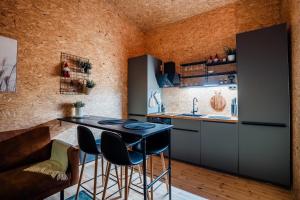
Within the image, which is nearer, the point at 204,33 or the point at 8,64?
the point at 8,64

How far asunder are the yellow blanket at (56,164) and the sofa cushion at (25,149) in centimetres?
13

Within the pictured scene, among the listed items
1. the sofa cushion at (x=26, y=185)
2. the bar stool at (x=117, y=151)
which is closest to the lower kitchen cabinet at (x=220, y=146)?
the bar stool at (x=117, y=151)

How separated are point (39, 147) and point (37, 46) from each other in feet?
5.27

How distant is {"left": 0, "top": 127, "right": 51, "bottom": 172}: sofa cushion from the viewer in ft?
6.04

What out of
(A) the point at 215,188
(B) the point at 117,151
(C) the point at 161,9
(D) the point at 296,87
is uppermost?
(C) the point at 161,9

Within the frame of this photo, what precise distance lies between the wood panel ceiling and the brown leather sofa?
10.4 feet

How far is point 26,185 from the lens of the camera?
4.94ft

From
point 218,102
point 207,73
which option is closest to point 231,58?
point 207,73

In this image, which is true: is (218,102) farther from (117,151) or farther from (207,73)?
(117,151)

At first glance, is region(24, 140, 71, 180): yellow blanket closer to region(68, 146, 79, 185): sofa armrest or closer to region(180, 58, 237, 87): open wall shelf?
region(68, 146, 79, 185): sofa armrest

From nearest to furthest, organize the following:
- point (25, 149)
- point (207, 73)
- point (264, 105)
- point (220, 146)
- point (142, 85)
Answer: point (25, 149)
point (264, 105)
point (220, 146)
point (207, 73)
point (142, 85)

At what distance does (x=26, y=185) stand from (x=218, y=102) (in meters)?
3.31

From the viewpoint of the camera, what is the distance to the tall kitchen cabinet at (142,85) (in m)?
3.69

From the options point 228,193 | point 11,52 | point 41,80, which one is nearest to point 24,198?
point 41,80
